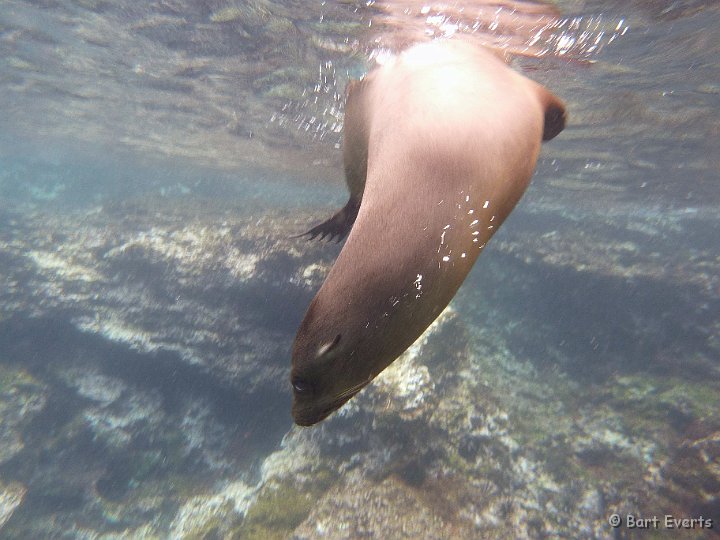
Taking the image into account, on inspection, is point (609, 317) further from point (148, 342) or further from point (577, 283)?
point (148, 342)

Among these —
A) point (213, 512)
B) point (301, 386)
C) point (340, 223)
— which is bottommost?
point (213, 512)

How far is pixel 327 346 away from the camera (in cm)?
70

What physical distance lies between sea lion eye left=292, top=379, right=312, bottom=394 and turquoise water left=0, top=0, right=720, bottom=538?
7.05m

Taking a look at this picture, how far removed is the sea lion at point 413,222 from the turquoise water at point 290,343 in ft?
23.2

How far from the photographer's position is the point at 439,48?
5.43 feet

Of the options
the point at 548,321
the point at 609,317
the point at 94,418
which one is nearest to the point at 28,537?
the point at 94,418

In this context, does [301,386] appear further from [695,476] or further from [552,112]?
[695,476]

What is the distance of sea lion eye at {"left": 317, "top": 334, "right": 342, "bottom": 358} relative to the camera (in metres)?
0.70

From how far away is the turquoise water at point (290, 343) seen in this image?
771cm

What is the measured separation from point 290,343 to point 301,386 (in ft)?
30.9

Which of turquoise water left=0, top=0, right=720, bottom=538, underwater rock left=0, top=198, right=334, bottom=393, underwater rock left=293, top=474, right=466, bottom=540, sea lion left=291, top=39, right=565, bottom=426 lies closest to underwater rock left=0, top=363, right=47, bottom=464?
turquoise water left=0, top=0, right=720, bottom=538

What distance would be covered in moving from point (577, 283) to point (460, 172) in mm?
17731

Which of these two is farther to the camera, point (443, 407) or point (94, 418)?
point (94, 418)

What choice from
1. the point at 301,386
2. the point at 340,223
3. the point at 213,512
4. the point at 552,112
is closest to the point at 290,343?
the point at 213,512
